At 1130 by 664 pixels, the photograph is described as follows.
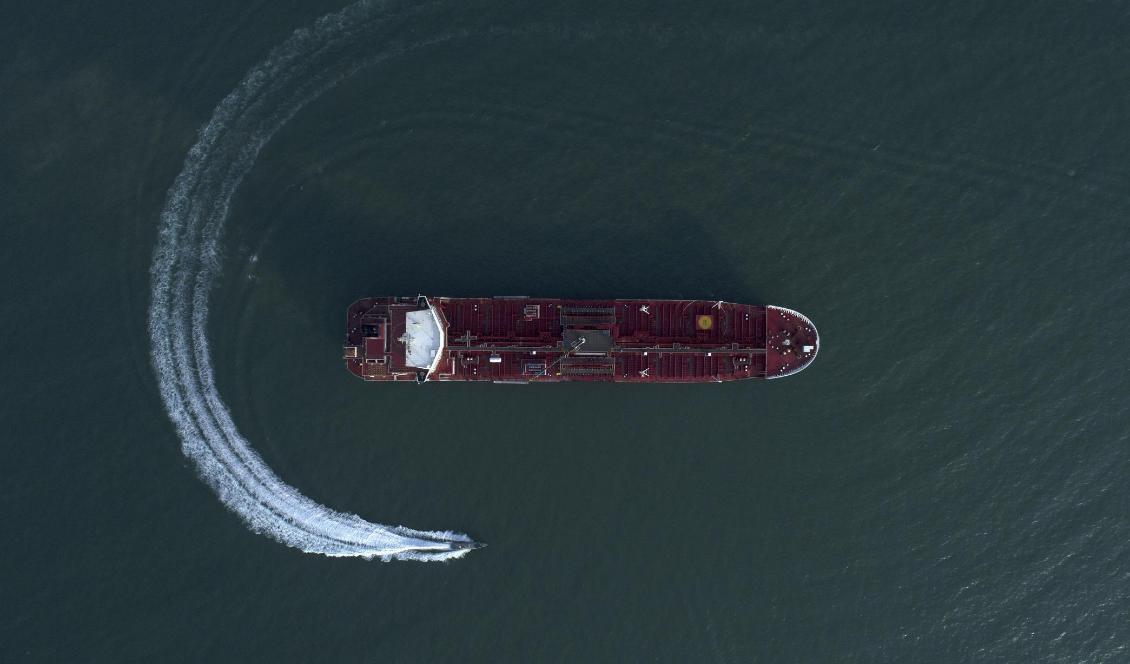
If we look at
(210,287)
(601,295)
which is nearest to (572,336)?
(601,295)

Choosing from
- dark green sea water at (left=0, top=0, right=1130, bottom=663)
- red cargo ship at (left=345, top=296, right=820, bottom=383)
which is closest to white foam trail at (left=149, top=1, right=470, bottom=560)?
dark green sea water at (left=0, top=0, right=1130, bottom=663)

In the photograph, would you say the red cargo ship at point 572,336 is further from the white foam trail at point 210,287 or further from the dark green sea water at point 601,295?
the white foam trail at point 210,287

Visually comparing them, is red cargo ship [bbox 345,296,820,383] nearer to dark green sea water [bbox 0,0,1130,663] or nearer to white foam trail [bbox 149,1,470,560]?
dark green sea water [bbox 0,0,1130,663]

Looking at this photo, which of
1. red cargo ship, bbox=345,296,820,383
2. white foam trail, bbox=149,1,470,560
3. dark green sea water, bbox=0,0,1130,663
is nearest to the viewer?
red cargo ship, bbox=345,296,820,383

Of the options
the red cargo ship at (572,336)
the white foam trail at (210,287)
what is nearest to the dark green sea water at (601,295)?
the white foam trail at (210,287)

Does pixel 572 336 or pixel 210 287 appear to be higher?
pixel 210 287

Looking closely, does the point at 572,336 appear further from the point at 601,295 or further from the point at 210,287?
the point at 210,287
